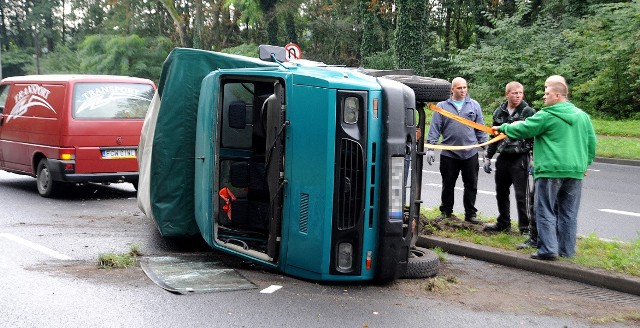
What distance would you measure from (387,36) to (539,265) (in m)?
35.7

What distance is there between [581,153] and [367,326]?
3146 millimetres

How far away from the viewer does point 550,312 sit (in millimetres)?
6012

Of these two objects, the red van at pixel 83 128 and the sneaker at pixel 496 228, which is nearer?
the sneaker at pixel 496 228

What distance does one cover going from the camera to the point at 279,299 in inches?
243

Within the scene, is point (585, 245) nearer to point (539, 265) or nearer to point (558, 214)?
point (558, 214)

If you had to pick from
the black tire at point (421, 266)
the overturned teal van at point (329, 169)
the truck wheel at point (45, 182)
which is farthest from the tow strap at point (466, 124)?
the truck wheel at point (45, 182)

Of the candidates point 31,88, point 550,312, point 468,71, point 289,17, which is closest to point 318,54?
point 289,17

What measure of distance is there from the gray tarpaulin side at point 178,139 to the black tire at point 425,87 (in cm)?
179

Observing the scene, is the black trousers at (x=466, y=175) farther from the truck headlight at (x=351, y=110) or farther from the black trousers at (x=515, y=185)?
the truck headlight at (x=351, y=110)

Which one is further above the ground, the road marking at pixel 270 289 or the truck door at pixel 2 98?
the truck door at pixel 2 98

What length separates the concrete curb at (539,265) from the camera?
679 cm

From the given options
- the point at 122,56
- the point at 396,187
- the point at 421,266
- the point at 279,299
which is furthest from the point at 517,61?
the point at 122,56

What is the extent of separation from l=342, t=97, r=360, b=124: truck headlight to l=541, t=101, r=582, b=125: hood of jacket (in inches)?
83.5

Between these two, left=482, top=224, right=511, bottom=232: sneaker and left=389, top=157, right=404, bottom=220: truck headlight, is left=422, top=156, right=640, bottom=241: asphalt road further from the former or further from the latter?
left=389, top=157, right=404, bottom=220: truck headlight
